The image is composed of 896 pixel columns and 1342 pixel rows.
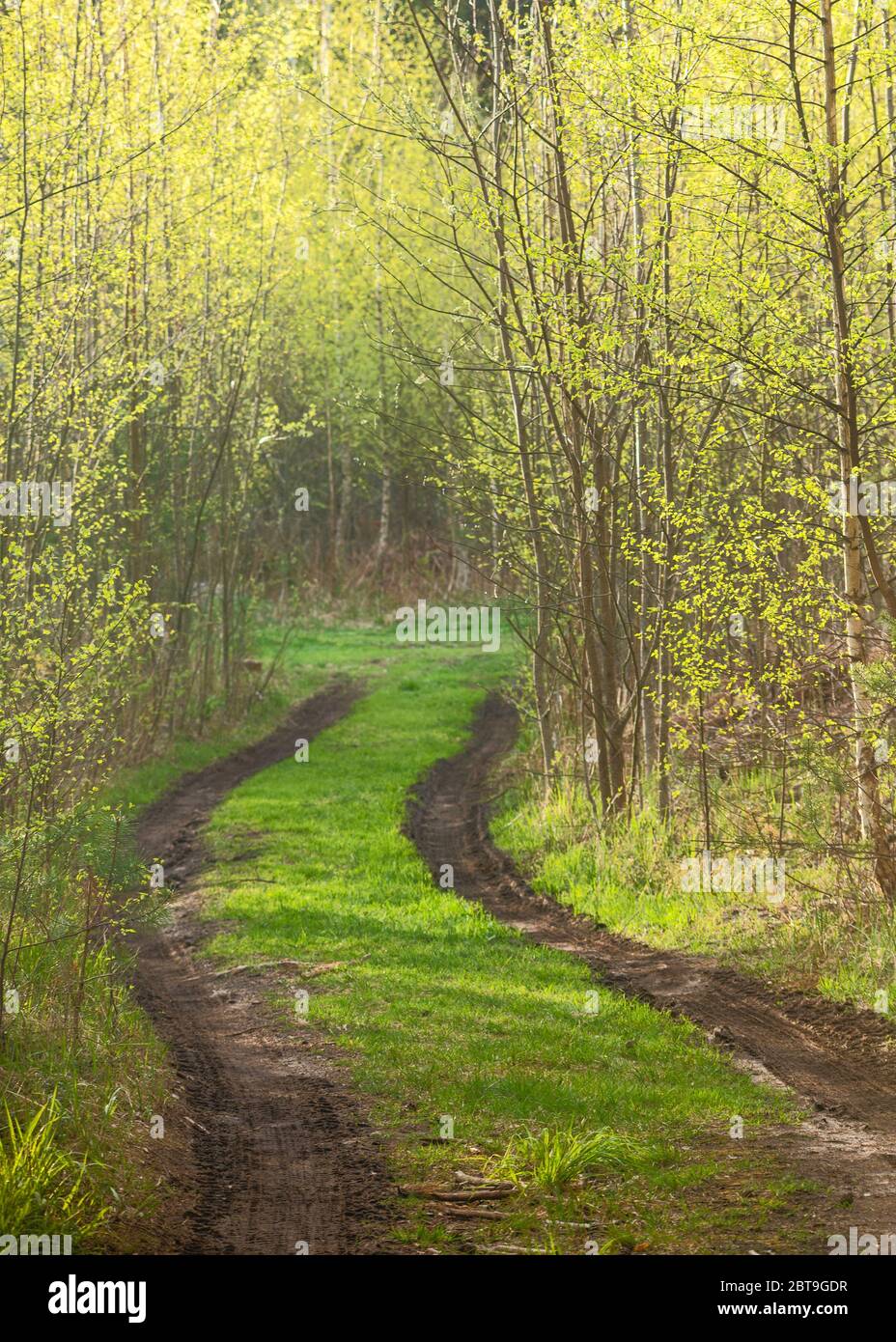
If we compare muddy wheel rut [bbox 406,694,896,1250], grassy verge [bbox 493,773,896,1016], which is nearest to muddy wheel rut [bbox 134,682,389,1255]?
muddy wheel rut [bbox 406,694,896,1250]

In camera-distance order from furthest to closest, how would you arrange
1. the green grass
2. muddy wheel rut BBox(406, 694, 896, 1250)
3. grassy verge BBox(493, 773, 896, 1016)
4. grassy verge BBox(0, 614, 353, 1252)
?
grassy verge BBox(493, 773, 896, 1016) → muddy wheel rut BBox(406, 694, 896, 1250) → the green grass → grassy verge BBox(0, 614, 353, 1252)

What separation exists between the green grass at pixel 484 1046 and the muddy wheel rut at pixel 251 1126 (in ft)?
0.73

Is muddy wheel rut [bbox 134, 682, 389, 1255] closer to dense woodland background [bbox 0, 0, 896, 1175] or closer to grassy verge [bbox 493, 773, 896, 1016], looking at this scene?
dense woodland background [bbox 0, 0, 896, 1175]

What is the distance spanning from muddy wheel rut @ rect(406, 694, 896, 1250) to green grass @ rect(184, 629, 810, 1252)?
240 mm

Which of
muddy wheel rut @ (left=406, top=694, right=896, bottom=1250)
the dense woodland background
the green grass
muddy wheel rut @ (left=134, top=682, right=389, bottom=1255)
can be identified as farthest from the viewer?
the dense woodland background

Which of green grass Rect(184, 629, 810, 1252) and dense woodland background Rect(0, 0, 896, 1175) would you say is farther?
dense woodland background Rect(0, 0, 896, 1175)

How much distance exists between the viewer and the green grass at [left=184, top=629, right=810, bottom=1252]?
20.2ft

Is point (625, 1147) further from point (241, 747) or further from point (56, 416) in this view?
point (241, 747)

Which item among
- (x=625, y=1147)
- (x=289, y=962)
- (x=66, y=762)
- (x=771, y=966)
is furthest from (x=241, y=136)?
(x=625, y=1147)

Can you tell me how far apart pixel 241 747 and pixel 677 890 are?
390 inches

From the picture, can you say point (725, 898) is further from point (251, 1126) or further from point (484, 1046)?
point (251, 1126)

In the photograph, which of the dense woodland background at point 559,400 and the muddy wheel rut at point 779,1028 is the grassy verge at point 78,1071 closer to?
the dense woodland background at point 559,400

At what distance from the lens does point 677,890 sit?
11.7m

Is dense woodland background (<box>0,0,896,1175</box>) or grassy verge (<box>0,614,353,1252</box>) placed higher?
dense woodland background (<box>0,0,896,1175</box>)
